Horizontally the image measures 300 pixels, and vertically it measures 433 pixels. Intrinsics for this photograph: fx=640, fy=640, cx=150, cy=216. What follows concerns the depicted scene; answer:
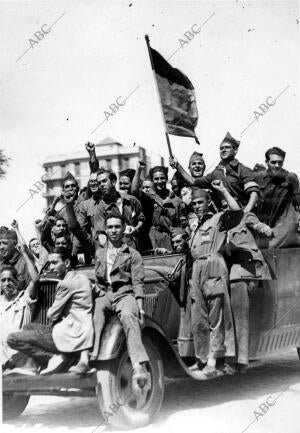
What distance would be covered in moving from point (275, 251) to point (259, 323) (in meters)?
0.80

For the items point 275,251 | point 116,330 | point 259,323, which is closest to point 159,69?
point 275,251

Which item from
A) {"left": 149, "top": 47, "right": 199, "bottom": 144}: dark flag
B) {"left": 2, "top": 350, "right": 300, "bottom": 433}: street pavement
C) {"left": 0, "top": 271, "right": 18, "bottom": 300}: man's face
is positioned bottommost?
{"left": 2, "top": 350, "right": 300, "bottom": 433}: street pavement

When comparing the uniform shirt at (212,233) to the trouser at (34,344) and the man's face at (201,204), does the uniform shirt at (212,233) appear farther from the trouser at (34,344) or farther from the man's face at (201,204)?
the trouser at (34,344)

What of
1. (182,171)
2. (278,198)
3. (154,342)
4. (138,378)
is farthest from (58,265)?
(278,198)

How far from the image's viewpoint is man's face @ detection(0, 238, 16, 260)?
6871 mm

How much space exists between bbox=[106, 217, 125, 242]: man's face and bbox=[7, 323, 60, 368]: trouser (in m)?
0.96

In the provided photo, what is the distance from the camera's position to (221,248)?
237 inches

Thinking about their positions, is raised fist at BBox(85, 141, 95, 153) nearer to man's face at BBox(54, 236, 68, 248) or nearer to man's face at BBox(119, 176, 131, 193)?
man's face at BBox(119, 176, 131, 193)

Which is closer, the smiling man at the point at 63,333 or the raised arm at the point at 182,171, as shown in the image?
the smiling man at the point at 63,333

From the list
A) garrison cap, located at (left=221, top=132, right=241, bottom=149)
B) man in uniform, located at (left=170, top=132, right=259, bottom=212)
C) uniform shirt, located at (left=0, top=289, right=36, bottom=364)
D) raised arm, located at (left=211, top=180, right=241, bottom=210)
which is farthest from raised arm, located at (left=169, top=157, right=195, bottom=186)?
uniform shirt, located at (left=0, top=289, right=36, bottom=364)

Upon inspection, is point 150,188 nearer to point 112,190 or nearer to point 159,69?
point 112,190

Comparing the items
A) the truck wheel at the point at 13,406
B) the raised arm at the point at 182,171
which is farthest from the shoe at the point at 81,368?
the raised arm at the point at 182,171

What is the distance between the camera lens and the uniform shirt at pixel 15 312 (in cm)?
557

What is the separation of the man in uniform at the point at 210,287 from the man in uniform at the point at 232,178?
0.40m
